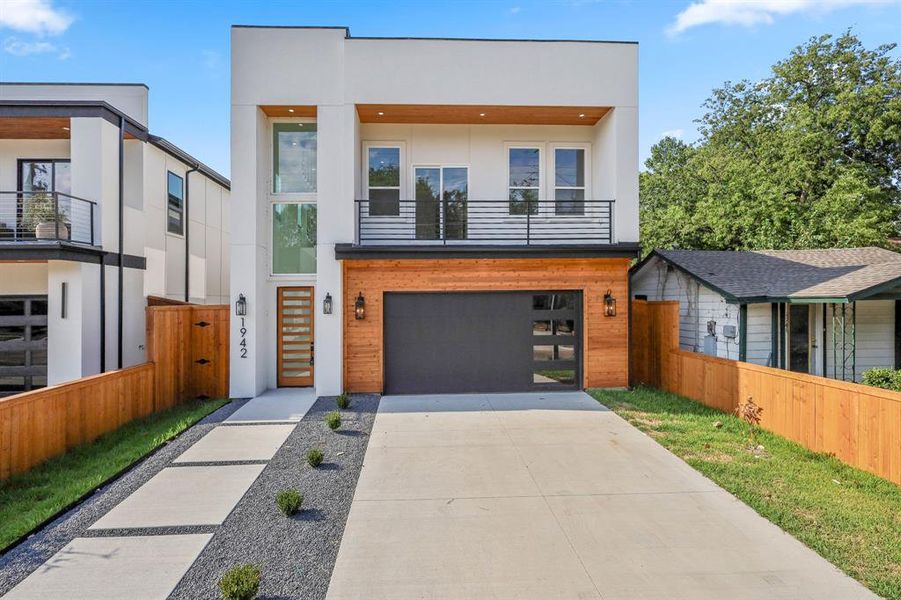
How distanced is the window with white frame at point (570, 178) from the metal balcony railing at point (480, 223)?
11 centimetres

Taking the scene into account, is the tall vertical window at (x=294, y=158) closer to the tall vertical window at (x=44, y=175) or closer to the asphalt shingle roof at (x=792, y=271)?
the tall vertical window at (x=44, y=175)

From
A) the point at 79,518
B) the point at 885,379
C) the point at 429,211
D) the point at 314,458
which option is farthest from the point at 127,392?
the point at 885,379

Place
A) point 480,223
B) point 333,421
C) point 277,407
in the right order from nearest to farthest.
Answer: point 333,421, point 277,407, point 480,223

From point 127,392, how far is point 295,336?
347 centimetres

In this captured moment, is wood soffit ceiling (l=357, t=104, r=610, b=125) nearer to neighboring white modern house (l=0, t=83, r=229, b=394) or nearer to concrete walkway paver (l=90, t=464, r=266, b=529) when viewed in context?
neighboring white modern house (l=0, t=83, r=229, b=394)

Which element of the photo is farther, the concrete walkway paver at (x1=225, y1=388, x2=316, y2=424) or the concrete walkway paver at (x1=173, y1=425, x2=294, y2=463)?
the concrete walkway paver at (x1=225, y1=388, x2=316, y2=424)

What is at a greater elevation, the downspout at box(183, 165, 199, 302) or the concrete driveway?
the downspout at box(183, 165, 199, 302)

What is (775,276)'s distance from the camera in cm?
1145

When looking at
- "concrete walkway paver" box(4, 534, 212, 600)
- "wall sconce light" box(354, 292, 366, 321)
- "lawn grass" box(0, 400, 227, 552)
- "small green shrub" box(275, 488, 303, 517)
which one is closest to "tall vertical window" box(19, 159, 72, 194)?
"lawn grass" box(0, 400, 227, 552)

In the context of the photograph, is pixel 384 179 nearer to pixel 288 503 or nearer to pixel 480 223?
pixel 480 223

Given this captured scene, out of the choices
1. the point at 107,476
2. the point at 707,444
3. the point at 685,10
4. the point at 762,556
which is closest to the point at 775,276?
the point at 707,444

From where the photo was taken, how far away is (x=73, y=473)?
6.04m

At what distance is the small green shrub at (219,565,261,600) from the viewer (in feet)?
11.0

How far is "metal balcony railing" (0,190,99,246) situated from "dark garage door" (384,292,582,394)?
22.7ft
